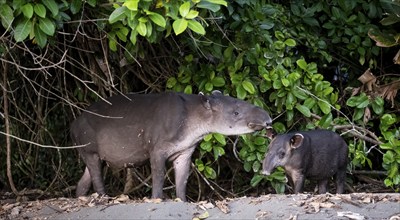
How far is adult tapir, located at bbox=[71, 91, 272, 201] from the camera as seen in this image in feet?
26.9

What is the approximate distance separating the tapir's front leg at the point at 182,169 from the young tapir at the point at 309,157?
72 cm

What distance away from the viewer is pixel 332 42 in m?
10.7

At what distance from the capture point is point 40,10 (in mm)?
7160

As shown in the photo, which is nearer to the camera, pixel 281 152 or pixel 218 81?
pixel 281 152

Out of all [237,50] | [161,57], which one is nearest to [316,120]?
[237,50]

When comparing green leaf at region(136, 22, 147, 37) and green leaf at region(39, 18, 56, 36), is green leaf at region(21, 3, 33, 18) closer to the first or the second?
green leaf at region(39, 18, 56, 36)

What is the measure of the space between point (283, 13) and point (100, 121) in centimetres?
260

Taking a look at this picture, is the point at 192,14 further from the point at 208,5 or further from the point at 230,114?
the point at 230,114

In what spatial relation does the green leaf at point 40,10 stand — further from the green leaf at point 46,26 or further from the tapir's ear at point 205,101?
the tapir's ear at point 205,101

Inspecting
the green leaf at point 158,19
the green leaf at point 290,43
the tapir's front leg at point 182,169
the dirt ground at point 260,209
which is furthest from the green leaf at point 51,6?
the green leaf at point 290,43

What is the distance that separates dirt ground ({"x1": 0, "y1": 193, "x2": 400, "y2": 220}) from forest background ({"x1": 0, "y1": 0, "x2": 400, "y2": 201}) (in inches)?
47.3

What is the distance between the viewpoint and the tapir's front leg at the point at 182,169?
8.45 metres

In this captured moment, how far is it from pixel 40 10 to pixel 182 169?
2.20 meters

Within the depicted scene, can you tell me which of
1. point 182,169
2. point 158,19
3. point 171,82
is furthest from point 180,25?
point 171,82
